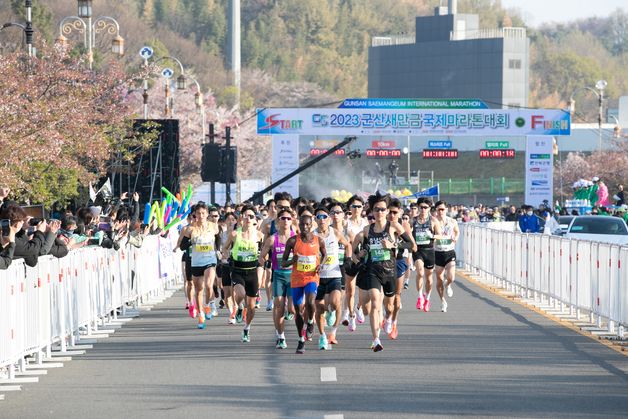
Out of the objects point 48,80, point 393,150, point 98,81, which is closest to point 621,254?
point 48,80

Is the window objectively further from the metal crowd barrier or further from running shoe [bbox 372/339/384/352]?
running shoe [bbox 372/339/384/352]

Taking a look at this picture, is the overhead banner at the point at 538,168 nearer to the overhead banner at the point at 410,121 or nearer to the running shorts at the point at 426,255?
the overhead banner at the point at 410,121

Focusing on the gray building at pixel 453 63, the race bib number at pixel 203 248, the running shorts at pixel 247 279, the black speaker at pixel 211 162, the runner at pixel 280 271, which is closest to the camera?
the runner at pixel 280 271

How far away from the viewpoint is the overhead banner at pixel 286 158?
63156 mm

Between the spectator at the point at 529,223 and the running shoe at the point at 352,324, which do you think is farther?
the spectator at the point at 529,223

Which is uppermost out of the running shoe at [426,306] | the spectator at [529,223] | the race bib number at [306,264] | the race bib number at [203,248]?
the race bib number at [306,264]

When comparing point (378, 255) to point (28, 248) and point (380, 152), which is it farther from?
point (380, 152)

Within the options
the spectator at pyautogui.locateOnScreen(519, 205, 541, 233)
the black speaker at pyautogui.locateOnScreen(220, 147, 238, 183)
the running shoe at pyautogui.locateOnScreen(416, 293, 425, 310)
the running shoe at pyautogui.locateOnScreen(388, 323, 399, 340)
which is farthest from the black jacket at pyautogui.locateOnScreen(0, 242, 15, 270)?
the black speaker at pyautogui.locateOnScreen(220, 147, 238, 183)

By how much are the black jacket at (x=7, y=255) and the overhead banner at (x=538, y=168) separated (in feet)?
168

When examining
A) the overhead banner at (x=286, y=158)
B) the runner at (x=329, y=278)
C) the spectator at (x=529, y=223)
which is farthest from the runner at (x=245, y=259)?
the overhead banner at (x=286, y=158)

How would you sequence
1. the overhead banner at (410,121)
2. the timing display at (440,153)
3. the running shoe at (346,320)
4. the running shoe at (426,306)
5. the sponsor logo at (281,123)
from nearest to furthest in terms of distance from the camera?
the running shoe at (346,320) < the running shoe at (426,306) < the sponsor logo at (281,123) < the overhead banner at (410,121) < the timing display at (440,153)

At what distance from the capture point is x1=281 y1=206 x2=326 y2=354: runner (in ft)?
58.0

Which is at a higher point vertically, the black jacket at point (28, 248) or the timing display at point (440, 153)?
the timing display at point (440, 153)

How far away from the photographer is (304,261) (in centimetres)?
1770
